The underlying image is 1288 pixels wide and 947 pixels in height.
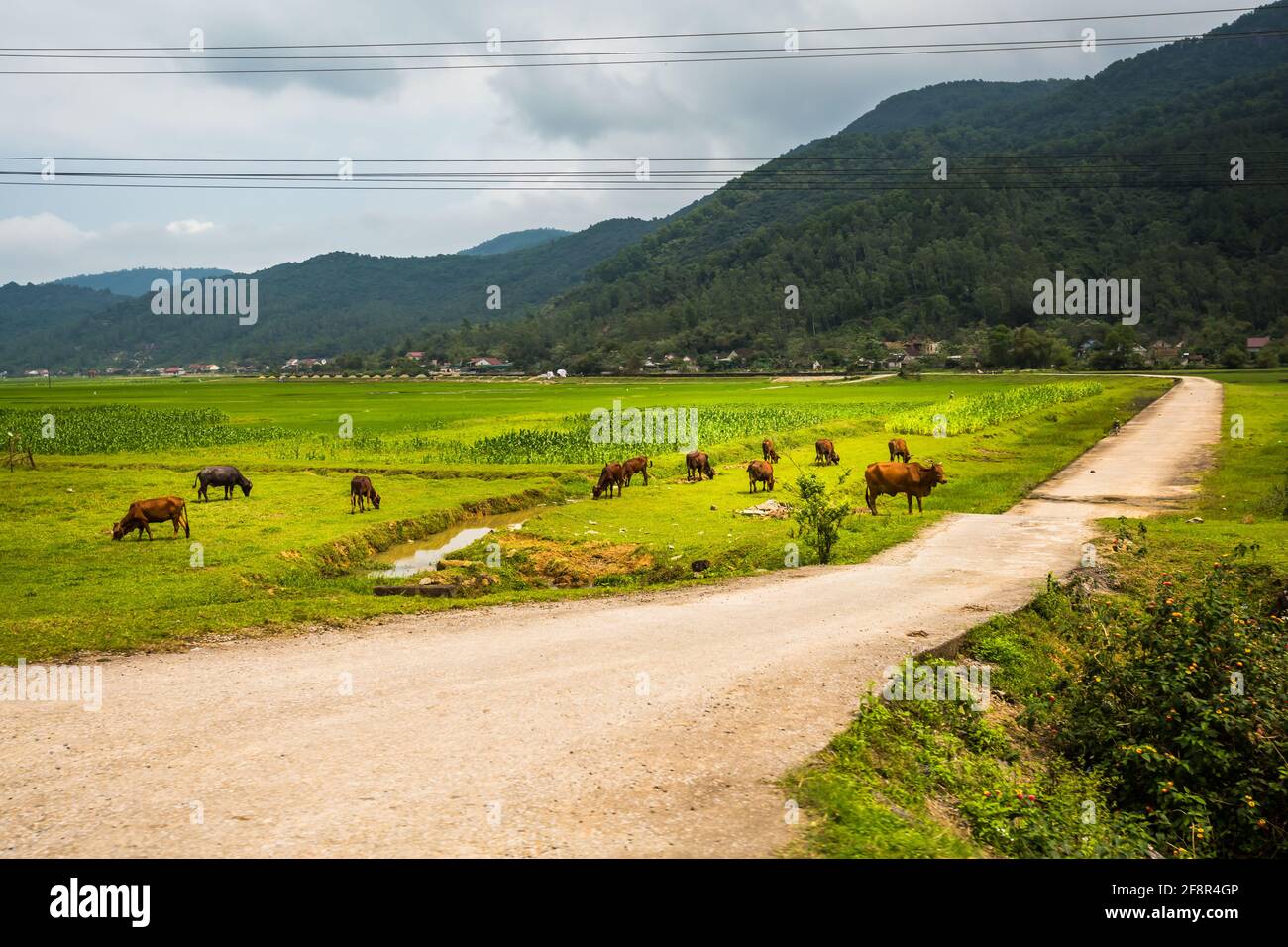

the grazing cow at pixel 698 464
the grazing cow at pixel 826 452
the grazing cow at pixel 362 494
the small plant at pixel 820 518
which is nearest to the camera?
the small plant at pixel 820 518

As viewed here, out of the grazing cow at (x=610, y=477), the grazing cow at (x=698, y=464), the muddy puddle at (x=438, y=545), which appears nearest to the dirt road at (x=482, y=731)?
the muddy puddle at (x=438, y=545)

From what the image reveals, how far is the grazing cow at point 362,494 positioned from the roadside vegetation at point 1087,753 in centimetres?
1944

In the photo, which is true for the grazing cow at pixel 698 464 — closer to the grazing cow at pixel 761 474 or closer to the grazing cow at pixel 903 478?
the grazing cow at pixel 761 474

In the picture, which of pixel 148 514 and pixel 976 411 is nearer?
pixel 148 514

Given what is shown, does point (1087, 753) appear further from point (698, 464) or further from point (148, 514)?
point (698, 464)

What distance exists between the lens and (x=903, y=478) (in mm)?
24844

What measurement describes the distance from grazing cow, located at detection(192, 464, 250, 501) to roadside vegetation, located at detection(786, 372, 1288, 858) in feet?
80.2

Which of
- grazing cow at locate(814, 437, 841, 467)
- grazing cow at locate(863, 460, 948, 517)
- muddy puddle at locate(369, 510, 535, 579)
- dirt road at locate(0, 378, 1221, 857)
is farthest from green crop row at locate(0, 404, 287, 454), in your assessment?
dirt road at locate(0, 378, 1221, 857)

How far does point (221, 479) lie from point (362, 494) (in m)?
5.29

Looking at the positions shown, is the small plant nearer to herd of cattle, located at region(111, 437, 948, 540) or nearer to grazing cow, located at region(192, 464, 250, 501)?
herd of cattle, located at region(111, 437, 948, 540)

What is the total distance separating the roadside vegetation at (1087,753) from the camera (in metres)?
8.13

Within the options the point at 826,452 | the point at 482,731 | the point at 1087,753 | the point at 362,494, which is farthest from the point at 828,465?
the point at 482,731

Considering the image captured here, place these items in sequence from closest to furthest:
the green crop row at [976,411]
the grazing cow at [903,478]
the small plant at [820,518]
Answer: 1. the small plant at [820,518]
2. the grazing cow at [903,478]
3. the green crop row at [976,411]
